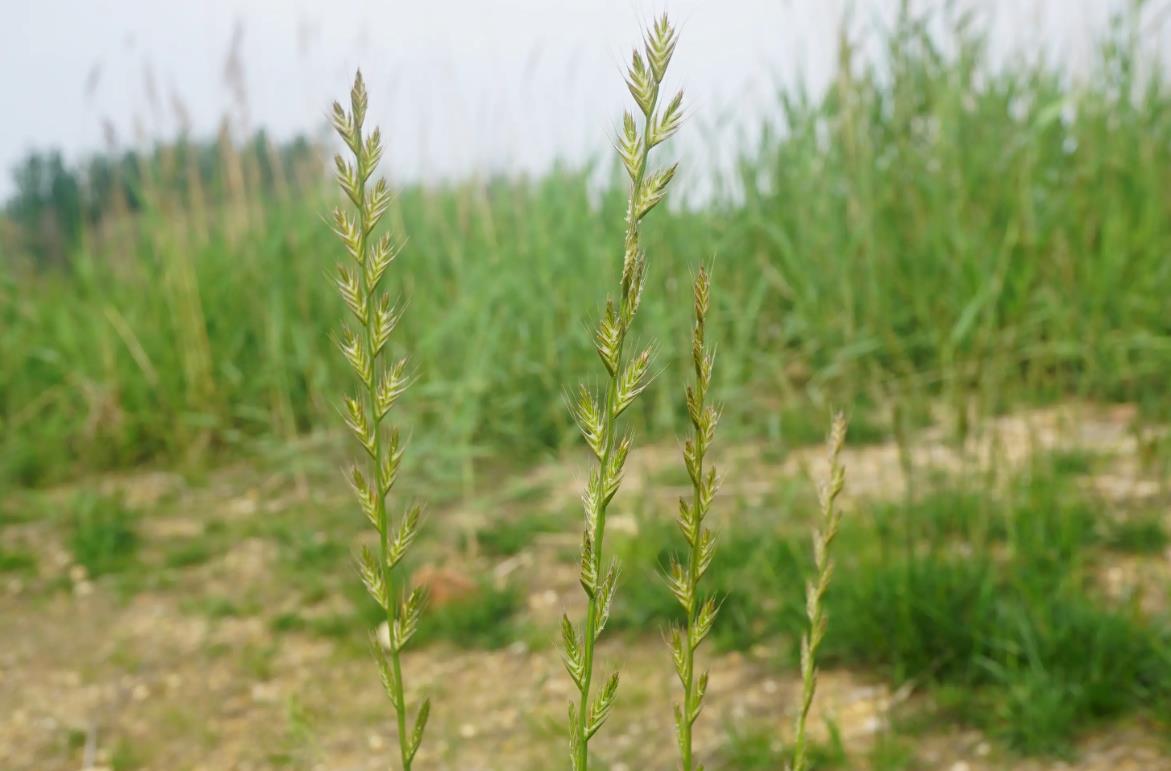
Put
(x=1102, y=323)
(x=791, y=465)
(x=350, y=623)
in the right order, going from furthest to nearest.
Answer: (x=1102, y=323)
(x=791, y=465)
(x=350, y=623)

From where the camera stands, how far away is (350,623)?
346cm

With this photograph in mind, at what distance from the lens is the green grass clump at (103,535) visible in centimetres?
414

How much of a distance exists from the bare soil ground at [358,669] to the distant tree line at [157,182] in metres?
1.87

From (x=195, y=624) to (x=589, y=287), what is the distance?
6.29 ft

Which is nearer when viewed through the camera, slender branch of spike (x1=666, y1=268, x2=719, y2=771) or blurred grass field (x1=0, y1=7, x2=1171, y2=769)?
slender branch of spike (x1=666, y1=268, x2=719, y2=771)

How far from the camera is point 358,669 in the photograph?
330 cm

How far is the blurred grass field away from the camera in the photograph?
2.77 m

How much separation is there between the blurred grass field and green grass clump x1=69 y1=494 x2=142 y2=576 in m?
0.01

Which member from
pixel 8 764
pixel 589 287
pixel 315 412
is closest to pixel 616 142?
pixel 8 764

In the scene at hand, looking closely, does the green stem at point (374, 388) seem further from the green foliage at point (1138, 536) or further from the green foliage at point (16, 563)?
the green foliage at point (16, 563)

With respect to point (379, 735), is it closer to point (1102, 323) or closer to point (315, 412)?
point (315, 412)

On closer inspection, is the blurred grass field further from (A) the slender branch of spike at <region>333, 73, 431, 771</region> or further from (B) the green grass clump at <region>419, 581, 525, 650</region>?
(A) the slender branch of spike at <region>333, 73, 431, 771</region>

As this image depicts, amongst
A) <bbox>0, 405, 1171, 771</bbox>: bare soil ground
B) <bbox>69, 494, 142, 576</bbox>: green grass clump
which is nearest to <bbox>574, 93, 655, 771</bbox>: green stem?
<bbox>0, 405, 1171, 771</bbox>: bare soil ground

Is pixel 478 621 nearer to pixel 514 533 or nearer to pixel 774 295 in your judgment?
pixel 514 533
